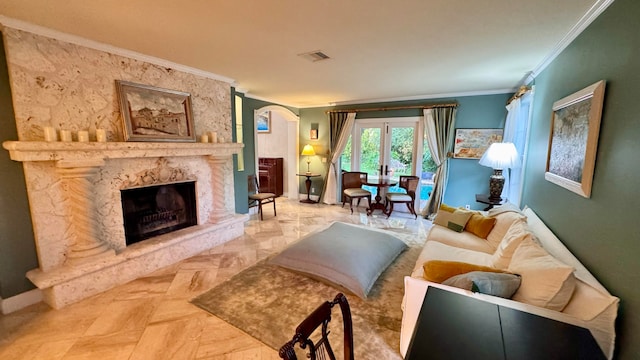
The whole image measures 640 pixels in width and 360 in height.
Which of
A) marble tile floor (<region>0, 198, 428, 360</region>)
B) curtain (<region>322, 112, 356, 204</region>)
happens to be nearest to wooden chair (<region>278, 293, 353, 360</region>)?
marble tile floor (<region>0, 198, 428, 360</region>)

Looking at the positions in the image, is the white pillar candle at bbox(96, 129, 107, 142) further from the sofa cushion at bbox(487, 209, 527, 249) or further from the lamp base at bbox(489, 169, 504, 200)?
the lamp base at bbox(489, 169, 504, 200)

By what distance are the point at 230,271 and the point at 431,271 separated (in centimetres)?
235

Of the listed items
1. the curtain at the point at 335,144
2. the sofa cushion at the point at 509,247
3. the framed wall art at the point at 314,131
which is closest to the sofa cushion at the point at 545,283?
the sofa cushion at the point at 509,247

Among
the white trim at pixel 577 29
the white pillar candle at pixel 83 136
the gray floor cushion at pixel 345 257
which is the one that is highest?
the white trim at pixel 577 29

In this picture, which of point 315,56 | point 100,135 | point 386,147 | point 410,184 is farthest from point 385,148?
point 100,135

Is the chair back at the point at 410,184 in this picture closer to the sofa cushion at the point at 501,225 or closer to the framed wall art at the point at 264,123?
the sofa cushion at the point at 501,225

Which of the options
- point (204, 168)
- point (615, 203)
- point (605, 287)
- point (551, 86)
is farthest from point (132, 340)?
point (551, 86)

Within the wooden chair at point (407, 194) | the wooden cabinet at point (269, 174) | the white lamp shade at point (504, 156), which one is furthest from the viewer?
the wooden cabinet at point (269, 174)

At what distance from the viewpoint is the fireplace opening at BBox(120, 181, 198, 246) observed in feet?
10.2

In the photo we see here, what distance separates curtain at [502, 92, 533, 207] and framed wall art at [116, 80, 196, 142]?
4705 mm

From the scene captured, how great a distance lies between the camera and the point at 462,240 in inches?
118

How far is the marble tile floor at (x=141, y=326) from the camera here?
191 centimetres

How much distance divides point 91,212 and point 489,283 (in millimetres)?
3591

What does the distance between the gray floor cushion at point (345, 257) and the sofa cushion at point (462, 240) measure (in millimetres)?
538
